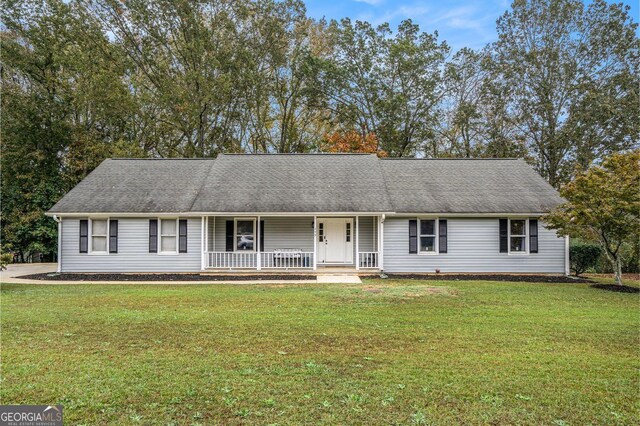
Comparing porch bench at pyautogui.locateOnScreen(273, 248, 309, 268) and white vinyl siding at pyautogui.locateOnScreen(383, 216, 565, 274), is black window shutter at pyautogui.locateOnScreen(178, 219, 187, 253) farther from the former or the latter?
white vinyl siding at pyautogui.locateOnScreen(383, 216, 565, 274)

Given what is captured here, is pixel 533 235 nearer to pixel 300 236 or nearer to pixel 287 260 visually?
pixel 300 236

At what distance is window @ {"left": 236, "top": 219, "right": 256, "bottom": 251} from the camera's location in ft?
58.0

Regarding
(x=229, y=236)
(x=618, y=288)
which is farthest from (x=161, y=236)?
(x=618, y=288)

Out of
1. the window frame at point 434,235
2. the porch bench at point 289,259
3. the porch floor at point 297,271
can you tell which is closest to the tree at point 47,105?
the porch floor at point 297,271

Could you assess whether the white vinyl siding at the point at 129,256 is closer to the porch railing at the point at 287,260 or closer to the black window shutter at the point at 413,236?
the porch railing at the point at 287,260

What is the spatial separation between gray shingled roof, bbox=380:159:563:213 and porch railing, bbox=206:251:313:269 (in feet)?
→ 14.1

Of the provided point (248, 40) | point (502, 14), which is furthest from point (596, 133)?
point (248, 40)

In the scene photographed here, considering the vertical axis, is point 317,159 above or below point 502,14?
below

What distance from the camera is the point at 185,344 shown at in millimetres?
6410

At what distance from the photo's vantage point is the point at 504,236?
16594mm

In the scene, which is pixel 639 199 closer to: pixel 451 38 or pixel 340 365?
pixel 340 365

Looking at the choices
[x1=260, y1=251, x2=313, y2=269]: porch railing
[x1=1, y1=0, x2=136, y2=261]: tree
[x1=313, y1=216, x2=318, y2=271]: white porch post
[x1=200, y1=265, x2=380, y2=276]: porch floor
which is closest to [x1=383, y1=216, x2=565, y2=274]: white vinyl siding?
[x1=200, y1=265, x2=380, y2=276]: porch floor

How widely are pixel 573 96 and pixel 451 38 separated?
870 cm

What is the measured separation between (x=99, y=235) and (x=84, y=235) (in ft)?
1.88
